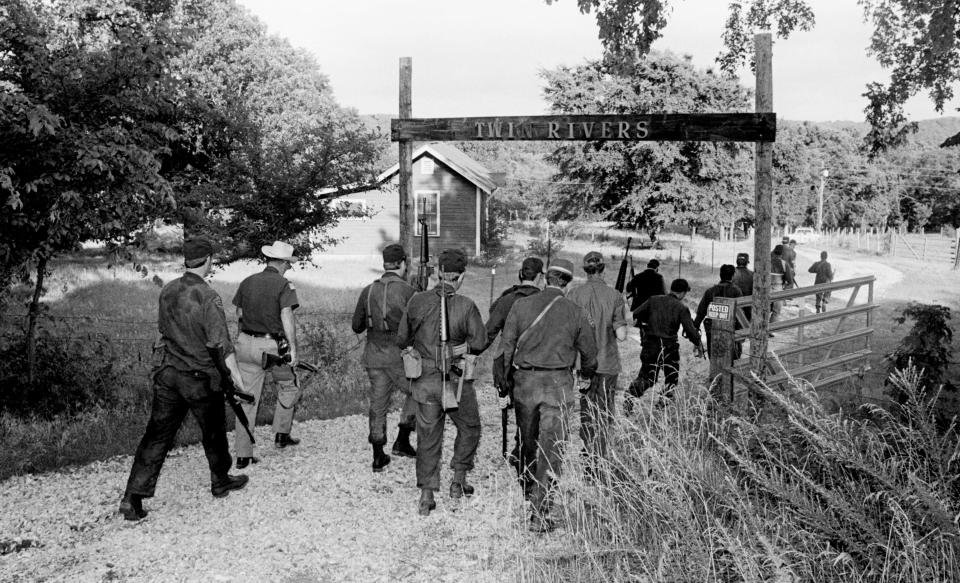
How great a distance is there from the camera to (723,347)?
8562 millimetres

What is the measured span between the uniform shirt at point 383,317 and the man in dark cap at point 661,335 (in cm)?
286

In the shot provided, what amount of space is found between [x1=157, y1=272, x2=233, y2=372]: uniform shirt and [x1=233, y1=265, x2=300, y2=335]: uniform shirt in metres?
0.94

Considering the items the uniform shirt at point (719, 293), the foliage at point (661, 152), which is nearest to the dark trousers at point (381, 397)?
the uniform shirt at point (719, 293)

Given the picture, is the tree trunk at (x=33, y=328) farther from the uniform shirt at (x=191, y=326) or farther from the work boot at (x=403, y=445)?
the work boot at (x=403, y=445)

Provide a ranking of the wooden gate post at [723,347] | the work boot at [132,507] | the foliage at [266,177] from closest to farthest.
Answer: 1. the work boot at [132,507]
2. the wooden gate post at [723,347]
3. the foliage at [266,177]

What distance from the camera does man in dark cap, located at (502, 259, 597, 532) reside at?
20.2 ft

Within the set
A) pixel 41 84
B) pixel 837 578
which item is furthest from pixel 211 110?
pixel 837 578

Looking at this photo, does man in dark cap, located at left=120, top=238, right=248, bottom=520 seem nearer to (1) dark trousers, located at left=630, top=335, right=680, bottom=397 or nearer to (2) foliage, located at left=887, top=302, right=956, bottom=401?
(1) dark trousers, located at left=630, top=335, right=680, bottom=397

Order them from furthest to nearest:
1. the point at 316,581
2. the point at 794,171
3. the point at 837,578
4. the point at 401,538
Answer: the point at 794,171
the point at 401,538
the point at 316,581
the point at 837,578

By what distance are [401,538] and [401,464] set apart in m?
1.82

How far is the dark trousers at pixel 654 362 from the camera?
8.82 meters

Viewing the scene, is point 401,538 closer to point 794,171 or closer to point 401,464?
point 401,464

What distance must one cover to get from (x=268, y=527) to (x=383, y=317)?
6.95 feet

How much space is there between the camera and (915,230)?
286ft
